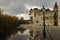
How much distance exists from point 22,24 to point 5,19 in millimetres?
1294

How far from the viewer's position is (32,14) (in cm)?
1486

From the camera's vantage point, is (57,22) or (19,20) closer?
(57,22)

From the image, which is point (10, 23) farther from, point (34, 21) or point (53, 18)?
point (53, 18)

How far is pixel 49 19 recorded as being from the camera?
12.8 m

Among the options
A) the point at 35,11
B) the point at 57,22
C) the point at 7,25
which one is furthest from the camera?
the point at 35,11

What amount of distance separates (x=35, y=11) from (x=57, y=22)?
3.59 meters

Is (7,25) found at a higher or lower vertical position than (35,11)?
lower

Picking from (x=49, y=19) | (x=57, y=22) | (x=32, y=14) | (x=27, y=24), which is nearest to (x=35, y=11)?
(x=32, y=14)

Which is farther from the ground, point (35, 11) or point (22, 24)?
point (35, 11)

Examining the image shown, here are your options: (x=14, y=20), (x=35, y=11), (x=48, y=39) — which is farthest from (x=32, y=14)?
(x=48, y=39)

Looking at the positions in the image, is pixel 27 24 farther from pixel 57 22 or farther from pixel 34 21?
pixel 57 22

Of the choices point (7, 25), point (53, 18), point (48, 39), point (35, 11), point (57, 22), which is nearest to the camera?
point (48, 39)

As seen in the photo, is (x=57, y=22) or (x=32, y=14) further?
(x=32, y=14)

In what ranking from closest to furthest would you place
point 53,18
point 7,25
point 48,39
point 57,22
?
point 48,39, point 57,22, point 53,18, point 7,25
